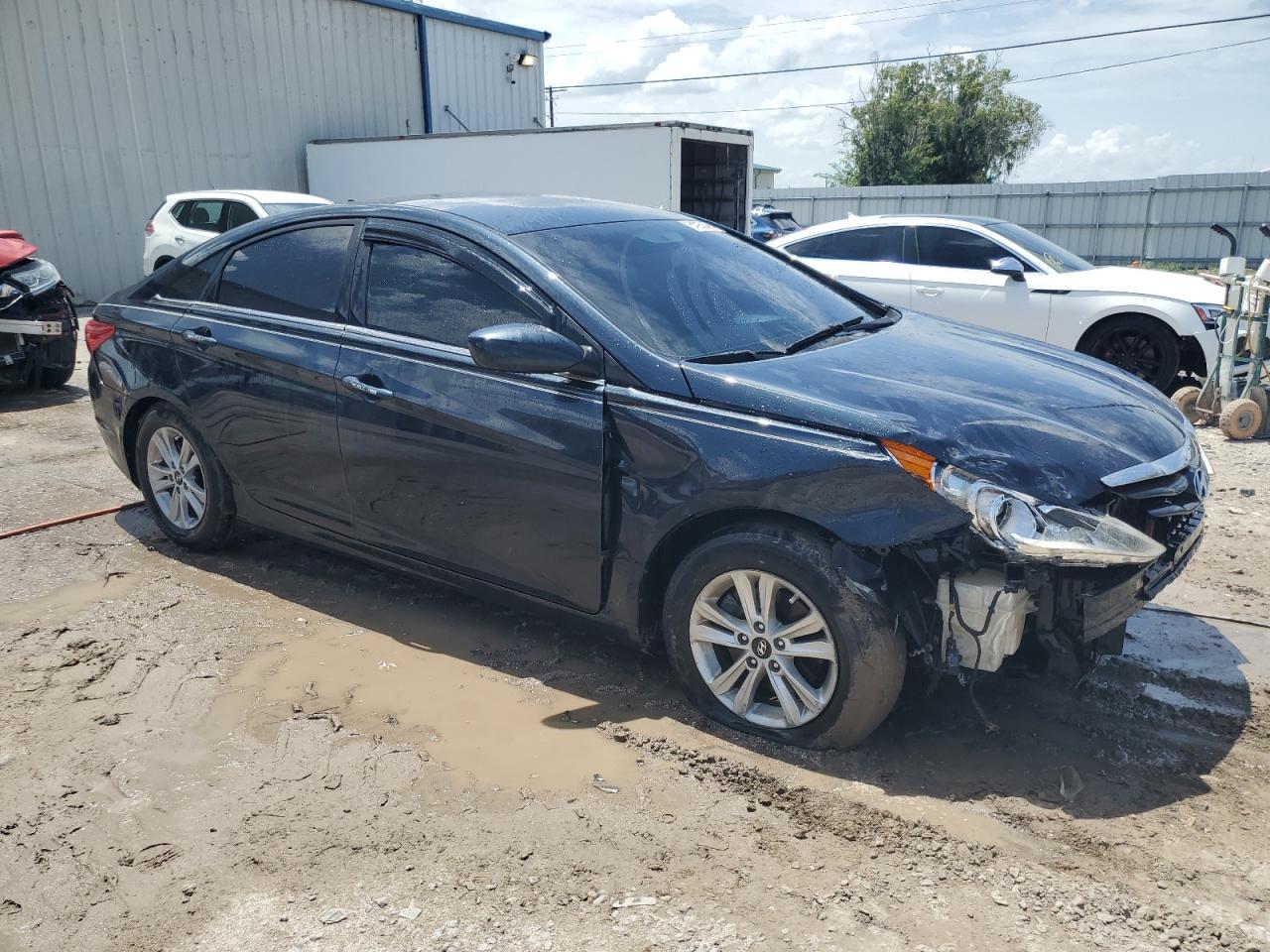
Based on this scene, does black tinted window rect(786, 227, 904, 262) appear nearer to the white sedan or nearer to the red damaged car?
the white sedan

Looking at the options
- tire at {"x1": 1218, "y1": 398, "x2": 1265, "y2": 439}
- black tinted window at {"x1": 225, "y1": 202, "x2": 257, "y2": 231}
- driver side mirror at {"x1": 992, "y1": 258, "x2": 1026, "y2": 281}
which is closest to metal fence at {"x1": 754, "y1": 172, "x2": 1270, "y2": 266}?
driver side mirror at {"x1": 992, "y1": 258, "x2": 1026, "y2": 281}

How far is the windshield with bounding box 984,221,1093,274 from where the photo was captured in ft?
29.5

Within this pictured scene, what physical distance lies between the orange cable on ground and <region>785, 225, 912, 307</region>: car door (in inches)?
245

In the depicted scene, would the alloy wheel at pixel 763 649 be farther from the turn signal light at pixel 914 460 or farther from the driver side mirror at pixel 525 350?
the driver side mirror at pixel 525 350

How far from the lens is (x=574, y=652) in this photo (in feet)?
13.2

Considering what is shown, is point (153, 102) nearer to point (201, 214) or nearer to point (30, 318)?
point (201, 214)

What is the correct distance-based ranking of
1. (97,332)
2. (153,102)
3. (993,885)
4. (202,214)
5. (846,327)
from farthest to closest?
(153,102)
(202,214)
(97,332)
(846,327)
(993,885)

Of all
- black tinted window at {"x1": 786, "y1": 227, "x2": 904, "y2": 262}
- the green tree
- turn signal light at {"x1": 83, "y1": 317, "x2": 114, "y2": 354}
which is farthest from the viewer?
the green tree

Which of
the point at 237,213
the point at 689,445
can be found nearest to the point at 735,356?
the point at 689,445

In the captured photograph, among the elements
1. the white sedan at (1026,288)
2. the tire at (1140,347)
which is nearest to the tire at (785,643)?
the white sedan at (1026,288)

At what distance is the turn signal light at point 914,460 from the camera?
9.59ft

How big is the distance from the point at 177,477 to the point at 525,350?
250 centimetres

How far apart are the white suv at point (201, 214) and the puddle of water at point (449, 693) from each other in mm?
9335

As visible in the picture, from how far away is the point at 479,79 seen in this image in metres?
22.0
